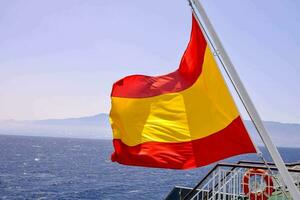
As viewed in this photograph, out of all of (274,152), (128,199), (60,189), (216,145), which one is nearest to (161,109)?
(216,145)

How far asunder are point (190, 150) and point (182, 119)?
1.82 ft

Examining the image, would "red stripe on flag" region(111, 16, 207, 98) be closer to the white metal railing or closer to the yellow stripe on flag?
the yellow stripe on flag

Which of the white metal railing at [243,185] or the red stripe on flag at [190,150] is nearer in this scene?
the red stripe on flag at [190,150]

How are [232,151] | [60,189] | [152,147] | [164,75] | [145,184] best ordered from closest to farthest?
1. [232,151]
2. [152,147]
3. [164,75]
4. [60,189]
5. [145,184]

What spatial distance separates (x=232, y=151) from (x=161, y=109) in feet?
4.78

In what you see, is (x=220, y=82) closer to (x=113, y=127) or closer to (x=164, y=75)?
(x=164, y=75)

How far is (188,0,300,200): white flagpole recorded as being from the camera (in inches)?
182

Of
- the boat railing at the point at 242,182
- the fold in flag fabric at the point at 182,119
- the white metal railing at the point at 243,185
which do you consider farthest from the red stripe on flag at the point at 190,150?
the white metal railing at the point at 243,185

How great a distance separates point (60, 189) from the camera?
58312mm

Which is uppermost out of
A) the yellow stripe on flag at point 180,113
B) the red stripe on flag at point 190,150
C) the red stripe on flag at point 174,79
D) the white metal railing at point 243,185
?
the red stripe on flag at point 174,79

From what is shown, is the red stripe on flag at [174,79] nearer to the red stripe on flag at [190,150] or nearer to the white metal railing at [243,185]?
the red stripe on flag at [190,150]

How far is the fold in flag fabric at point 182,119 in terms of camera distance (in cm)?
563

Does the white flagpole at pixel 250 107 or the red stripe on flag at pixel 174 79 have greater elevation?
the red stripe on flag at pixel 174 79

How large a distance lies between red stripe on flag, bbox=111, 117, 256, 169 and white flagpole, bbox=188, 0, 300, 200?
0.68 m
